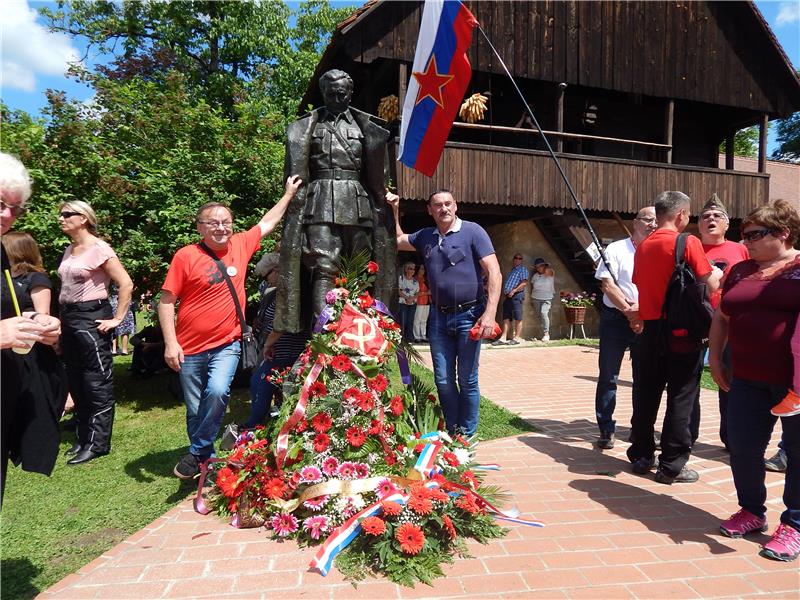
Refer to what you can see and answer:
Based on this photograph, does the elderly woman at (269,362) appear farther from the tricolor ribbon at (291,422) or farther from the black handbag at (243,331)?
the tricolor ribbon at (291,422)

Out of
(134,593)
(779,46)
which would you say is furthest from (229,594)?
(779,46)

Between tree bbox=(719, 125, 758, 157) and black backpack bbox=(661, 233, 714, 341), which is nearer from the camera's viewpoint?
black backpack bbox=(661, 233, 714, 341)

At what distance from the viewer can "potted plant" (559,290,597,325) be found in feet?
42.6

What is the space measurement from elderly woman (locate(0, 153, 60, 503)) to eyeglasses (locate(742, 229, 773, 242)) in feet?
10.7

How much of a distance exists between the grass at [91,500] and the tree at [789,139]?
40.9 meters

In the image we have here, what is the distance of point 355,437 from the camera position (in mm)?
3018

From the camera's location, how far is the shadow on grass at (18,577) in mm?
2438

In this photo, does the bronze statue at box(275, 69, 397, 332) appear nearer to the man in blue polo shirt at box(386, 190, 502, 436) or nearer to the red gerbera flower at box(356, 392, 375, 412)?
the man in blue polo shirt at box(386, 190, 502, 436)

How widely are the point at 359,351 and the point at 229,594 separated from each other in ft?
4.69

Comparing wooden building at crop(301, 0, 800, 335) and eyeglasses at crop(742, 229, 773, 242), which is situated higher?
wooden building at crop(301, 0, 800, 335)

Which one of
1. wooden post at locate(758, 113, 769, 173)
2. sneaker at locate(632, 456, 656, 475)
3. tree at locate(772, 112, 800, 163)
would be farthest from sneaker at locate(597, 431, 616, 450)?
tree at locate(772, 112, 800, 163)

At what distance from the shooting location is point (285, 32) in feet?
69.0

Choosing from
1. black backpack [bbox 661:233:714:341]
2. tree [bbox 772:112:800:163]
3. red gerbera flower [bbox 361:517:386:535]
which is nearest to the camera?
red gerbera flower [bbox 361:517:386:535]

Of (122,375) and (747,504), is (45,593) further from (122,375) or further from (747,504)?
(122,375)
